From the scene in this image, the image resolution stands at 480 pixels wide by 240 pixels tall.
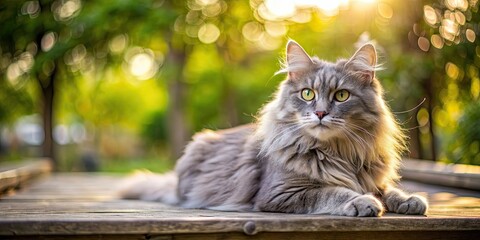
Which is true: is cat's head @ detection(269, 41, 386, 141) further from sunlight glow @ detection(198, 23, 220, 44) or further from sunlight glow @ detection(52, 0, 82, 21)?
sunlight glow @ detection(198, 23, 220, 44)

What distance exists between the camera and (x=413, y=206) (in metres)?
2.87

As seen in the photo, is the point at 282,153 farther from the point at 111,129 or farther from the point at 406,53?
the point at 111,129

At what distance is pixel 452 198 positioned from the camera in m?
4.14

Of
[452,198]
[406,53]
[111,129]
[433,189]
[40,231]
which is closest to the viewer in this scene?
[40,231]

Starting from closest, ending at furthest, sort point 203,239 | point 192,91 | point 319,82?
point 203,239 < point 319,82 < point 192,91

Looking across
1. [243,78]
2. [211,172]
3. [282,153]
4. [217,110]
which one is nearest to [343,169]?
[282,153]

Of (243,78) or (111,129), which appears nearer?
(243,78)

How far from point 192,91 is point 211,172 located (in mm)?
12109

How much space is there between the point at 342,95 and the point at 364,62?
0.83 feet

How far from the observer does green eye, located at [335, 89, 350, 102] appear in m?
2.98

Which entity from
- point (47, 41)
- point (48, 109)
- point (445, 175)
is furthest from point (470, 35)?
point (48, 109)

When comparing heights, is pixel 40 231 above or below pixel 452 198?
above

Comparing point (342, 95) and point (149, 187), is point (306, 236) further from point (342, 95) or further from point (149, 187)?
point (149, 187)

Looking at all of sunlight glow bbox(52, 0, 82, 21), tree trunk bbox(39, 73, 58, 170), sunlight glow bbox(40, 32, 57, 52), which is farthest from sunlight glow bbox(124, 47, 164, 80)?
tree trunk bbox(39, 73, 58, 170)
